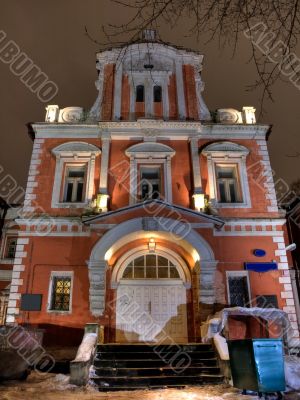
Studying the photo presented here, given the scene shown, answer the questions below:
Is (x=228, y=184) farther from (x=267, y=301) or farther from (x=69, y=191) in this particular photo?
(x=69, y=191)

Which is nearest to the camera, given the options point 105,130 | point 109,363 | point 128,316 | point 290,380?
point 290,380

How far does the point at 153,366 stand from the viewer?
31.3ft

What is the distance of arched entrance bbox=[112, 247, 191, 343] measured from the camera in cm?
1265

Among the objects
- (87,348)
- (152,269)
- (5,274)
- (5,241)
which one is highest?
(5,241)

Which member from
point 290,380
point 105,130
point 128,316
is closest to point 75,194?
point 105,130

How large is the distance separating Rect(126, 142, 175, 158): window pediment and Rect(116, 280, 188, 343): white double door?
4.96 m

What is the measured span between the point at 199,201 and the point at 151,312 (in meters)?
4.34

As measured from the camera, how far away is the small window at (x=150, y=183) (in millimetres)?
14398

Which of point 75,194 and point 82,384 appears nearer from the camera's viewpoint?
point 82,384

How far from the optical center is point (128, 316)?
1279 cm

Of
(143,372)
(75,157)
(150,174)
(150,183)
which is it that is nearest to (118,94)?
(75,157)

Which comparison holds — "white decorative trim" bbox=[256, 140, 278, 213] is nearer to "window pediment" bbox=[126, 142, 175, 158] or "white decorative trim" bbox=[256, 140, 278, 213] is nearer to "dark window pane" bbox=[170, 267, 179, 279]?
"window pediment" bbox=[126, 142, 175, 158]

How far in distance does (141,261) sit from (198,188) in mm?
3481

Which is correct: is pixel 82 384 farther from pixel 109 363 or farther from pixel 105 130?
pixel 105 130
